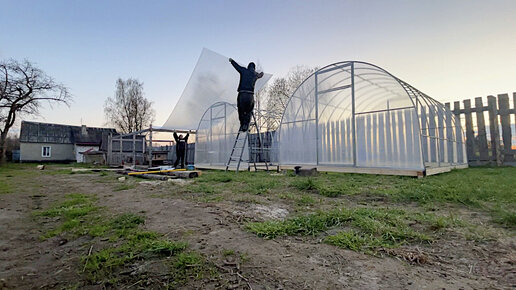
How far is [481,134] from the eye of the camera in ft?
32.9

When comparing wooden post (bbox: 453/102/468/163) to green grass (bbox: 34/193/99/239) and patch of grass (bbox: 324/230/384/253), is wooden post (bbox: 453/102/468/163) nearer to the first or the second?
patch of grass (bbox: 324/230/384/253)

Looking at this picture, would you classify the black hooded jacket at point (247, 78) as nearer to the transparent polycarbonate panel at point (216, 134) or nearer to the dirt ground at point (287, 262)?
the transparent polycarbonate panel at point (216, 134)

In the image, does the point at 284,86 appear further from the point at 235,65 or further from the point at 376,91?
the point at 235,65

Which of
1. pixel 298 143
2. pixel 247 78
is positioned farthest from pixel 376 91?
pixel 247 78

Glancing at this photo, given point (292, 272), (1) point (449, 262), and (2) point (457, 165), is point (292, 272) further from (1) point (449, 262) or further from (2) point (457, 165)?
(2) point (457, 165)

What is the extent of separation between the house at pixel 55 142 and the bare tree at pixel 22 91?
9000mm

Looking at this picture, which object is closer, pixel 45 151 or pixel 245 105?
pixel 245 105

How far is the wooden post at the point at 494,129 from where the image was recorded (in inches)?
370

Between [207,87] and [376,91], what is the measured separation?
23.9ft

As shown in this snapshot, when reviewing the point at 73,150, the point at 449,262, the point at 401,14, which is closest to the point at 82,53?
the point at 401,14

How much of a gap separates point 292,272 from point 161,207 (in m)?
2.58

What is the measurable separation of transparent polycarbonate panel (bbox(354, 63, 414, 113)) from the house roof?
31.9m

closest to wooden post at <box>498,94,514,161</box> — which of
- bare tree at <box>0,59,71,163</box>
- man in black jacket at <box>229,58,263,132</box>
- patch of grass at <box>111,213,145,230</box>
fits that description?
man in black jacket at <box>229,58,263,132</box>

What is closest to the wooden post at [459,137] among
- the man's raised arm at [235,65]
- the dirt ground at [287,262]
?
the man's raised arm at [235,65]
